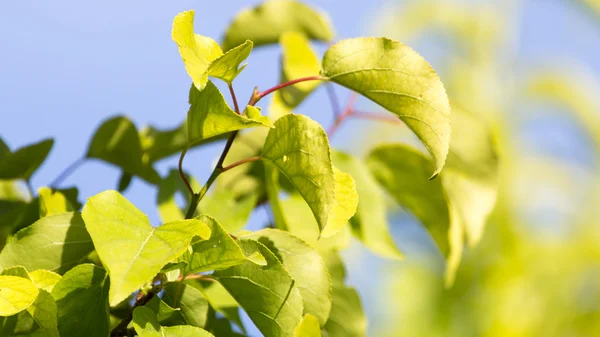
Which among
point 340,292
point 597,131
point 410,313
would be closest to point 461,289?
point 410,313

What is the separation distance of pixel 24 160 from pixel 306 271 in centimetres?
36

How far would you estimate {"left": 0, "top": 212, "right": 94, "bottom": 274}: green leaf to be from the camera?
408 millimetres

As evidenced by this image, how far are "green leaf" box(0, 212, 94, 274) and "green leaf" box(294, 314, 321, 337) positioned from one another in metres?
0.17

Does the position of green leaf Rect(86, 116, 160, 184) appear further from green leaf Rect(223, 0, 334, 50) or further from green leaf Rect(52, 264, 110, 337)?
green leaf Rect(52, 264, 110, 337)

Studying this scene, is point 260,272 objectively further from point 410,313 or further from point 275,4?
point 410,313

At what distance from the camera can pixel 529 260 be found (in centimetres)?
288

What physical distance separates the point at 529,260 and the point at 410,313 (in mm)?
582

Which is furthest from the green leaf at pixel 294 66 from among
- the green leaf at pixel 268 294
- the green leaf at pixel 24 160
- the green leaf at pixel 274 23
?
the green leaf at pixel 268 294

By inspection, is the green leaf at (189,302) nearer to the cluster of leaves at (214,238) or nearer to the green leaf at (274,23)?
the cluster of leaves at (214,238)

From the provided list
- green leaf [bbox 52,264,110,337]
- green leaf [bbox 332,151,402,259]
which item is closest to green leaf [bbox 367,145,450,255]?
green leaf [bbox 332,151,402,259]

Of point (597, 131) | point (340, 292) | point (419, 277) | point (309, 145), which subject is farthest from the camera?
point (597, 131)

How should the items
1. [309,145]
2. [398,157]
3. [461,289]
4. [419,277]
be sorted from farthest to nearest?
[419,277] < [461,289] < [398,157] < [309,145]

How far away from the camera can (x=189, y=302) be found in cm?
43

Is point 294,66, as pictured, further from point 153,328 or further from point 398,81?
point 153,328
